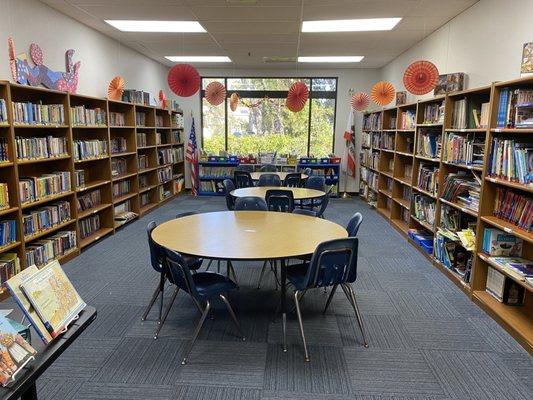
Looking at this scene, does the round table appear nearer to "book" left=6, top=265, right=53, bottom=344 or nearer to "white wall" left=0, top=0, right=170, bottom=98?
"book" left=6, top=265, right=53, bottom=344

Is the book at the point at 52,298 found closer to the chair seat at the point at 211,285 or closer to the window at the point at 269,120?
the chair seat at the point at 211,285

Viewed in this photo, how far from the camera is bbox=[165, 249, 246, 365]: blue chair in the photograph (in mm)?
2582

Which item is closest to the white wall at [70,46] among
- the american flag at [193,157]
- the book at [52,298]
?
the american flag at [193,157]

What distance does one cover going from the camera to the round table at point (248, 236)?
2711mm

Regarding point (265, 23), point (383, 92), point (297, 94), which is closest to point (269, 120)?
point (297, 94)

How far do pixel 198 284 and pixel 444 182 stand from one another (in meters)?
3.24

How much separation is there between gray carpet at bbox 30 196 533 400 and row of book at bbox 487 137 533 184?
126cm

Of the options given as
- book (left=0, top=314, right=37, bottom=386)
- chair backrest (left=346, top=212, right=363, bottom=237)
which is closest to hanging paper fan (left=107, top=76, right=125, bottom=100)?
chair backrest (left=346, top=212, right=363, bottom=237)

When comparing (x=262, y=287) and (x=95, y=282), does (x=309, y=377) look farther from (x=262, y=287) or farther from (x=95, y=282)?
(x=95, y=282)

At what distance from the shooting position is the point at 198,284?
300 cm

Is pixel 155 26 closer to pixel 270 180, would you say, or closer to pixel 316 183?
pixel 270 180

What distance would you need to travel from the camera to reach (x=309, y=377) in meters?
2.52

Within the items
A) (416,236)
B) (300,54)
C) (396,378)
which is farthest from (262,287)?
(300,54)

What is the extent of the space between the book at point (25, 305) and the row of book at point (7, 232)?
278 centimetres
